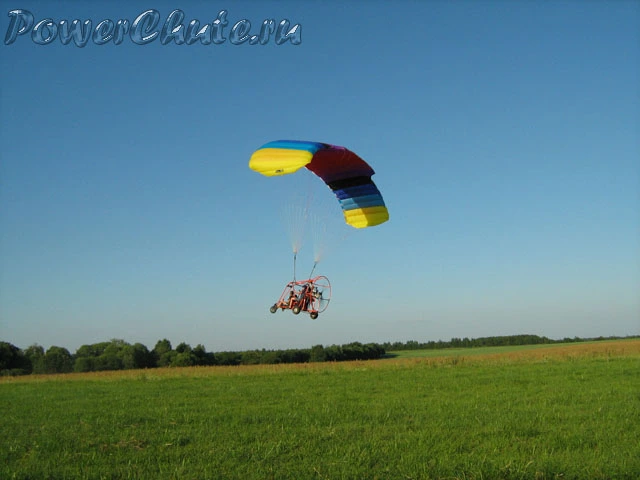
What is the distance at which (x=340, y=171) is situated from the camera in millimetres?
17016

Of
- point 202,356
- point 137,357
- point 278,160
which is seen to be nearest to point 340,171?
point 278,160

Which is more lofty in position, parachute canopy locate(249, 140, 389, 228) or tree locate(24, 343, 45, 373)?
parachute canopy locate(249, 140, 389, 228)

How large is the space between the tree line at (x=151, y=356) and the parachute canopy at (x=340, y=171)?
30.7 meters

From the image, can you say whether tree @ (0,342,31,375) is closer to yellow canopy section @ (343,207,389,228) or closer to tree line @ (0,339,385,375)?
tree line @ (0,339,385,375)

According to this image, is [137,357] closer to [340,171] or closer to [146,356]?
[146,356]

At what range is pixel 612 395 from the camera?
16047 millimetres

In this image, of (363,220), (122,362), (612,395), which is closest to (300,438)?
(363,220)

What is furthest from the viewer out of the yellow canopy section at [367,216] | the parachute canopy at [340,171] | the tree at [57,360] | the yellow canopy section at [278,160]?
the tree at [57,360]

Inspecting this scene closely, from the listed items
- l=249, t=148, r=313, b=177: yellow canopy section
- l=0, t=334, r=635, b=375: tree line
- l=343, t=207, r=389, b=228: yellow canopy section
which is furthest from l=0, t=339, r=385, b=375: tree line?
l=249, t=148, r=313, b=177: yellow canopy section

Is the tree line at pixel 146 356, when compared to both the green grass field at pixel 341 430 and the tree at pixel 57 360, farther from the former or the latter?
the green grass field at pixel 341 430

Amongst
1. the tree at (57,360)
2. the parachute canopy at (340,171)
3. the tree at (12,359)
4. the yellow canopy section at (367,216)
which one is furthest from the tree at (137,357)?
the parachute canopy at (340,171)

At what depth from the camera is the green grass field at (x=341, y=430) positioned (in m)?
8.77

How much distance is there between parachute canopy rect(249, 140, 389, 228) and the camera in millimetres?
14398

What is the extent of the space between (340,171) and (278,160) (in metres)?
3.13
